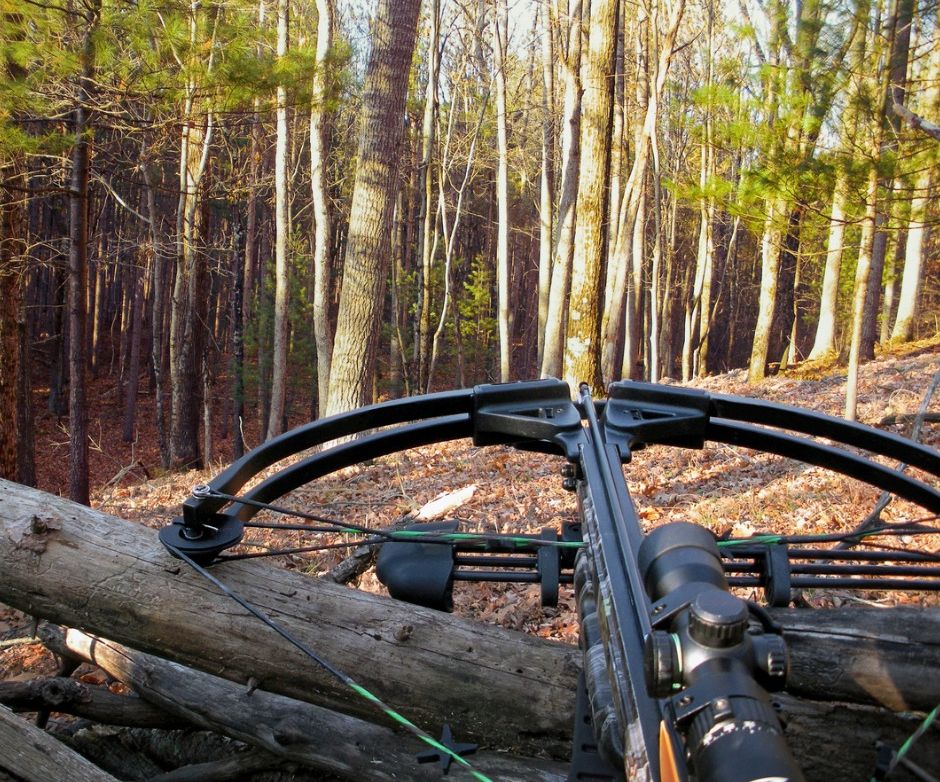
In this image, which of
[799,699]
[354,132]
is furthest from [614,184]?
[799,699]

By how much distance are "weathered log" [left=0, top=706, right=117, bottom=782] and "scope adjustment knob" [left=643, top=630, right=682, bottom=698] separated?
2.16 meters

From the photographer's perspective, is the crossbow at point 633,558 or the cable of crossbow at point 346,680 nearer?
the crossbow at point 633,558

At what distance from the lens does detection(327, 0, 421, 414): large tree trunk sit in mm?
9516

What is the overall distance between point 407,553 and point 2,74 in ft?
32.3

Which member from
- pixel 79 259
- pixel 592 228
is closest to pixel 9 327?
pixel 79 259

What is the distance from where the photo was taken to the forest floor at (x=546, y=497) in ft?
15.8

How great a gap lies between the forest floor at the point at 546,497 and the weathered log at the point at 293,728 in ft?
3.64

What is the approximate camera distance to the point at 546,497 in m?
7.59

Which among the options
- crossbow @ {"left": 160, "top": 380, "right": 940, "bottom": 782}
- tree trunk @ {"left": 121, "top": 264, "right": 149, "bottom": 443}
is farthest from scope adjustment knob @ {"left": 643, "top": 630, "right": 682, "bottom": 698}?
tree trunk @ {"left": 121, "top": 264, "right": 149, "bottom": 443}

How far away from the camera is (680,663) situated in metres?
1.04

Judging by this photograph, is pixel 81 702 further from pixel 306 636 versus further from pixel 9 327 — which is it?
pixel 9 327

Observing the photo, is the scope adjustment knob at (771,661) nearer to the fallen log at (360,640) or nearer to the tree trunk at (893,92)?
the fallen log at (360,640)

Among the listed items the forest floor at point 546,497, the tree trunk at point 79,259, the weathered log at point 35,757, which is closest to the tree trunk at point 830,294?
the forest floor at point 546,497

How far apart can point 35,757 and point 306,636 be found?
0.89m
